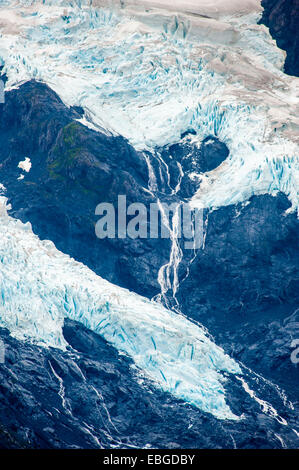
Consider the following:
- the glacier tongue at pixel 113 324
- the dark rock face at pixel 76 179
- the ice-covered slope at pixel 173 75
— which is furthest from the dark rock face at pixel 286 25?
the glacier tongue at pixel 113 324

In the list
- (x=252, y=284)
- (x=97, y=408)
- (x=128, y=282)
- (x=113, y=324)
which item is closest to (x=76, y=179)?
(x=128, y=282)

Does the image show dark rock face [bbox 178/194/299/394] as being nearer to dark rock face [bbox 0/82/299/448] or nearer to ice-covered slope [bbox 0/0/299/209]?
dark rock face [bbox 0/82/299/448]

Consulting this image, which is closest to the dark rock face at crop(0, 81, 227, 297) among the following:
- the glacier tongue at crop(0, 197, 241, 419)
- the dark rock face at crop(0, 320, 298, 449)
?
the glacier tongue at crop(0, 197, 241, 419)

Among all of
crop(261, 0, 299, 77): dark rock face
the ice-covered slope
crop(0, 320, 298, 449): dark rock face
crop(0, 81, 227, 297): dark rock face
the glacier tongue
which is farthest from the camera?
crop(261, 0, 299, 77): dark rock face

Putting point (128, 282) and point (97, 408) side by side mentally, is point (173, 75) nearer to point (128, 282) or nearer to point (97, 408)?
point (128, 282)

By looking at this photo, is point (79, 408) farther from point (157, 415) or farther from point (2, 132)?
point (2, 132)

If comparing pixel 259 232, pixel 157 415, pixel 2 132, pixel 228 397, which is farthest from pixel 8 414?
pixel 2 132
